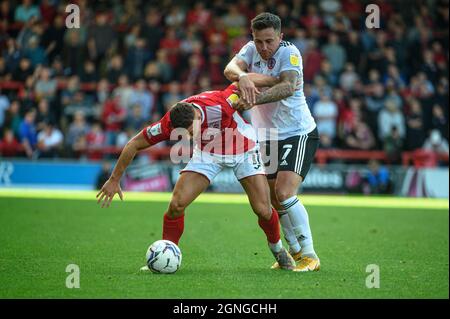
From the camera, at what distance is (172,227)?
8.09m

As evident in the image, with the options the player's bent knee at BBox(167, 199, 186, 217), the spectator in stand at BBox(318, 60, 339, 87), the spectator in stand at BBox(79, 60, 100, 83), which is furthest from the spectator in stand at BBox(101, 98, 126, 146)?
the player's bent knee at BBox(167, 199, 186, 217)

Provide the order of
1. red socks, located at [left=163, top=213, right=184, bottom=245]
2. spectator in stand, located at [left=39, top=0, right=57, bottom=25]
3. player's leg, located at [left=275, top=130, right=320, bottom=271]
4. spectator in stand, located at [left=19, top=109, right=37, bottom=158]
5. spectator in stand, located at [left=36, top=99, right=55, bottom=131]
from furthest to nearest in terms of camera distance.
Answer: spectator in stand, located at [left=39, top=0, right=57, bottom=25] < spectator in stand, located at [left=36, top=99, right=55, bottom=131] < spectator in stand, located at [left=19, top=109, right=37, bottom=158] < player's leg, located at [left=275, top=130, right=320, bottom=271] < red socks, located at [left=163, top=213, right=184, bottom=245]

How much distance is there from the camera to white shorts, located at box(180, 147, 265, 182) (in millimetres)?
8156

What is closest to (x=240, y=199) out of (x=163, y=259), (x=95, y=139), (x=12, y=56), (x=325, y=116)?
(x=325, y=116)

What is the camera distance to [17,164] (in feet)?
64.6

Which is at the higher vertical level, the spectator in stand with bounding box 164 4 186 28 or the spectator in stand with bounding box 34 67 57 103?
the spectator in stand with bounding box 164 4 186 28

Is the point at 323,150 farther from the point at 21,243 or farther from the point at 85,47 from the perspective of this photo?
the point at 21,243

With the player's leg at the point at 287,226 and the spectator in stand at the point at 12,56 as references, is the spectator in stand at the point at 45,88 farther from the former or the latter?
the player's leg at the point at 287,226

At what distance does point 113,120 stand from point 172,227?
12.6m

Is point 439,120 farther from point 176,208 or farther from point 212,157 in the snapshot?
point 176,208

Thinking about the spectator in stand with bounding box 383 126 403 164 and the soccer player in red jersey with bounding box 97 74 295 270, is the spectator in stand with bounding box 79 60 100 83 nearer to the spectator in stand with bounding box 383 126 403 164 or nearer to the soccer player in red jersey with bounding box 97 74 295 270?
the spectator in stand with bounding box 383 126 403 164

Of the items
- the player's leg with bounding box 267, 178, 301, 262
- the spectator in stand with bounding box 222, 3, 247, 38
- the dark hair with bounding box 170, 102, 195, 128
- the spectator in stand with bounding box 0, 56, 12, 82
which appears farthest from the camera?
the spectator in stand with bounding box 222, 3, 247, 38

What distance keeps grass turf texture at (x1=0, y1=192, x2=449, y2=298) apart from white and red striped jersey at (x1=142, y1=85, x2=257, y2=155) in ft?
3.87


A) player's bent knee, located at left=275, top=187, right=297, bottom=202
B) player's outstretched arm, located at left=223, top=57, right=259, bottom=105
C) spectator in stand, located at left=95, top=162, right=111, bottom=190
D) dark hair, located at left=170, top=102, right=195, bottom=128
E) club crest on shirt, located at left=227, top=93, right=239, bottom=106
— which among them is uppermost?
player's outstretched arm, located at left=223, top=57, right=259, bottom=105
